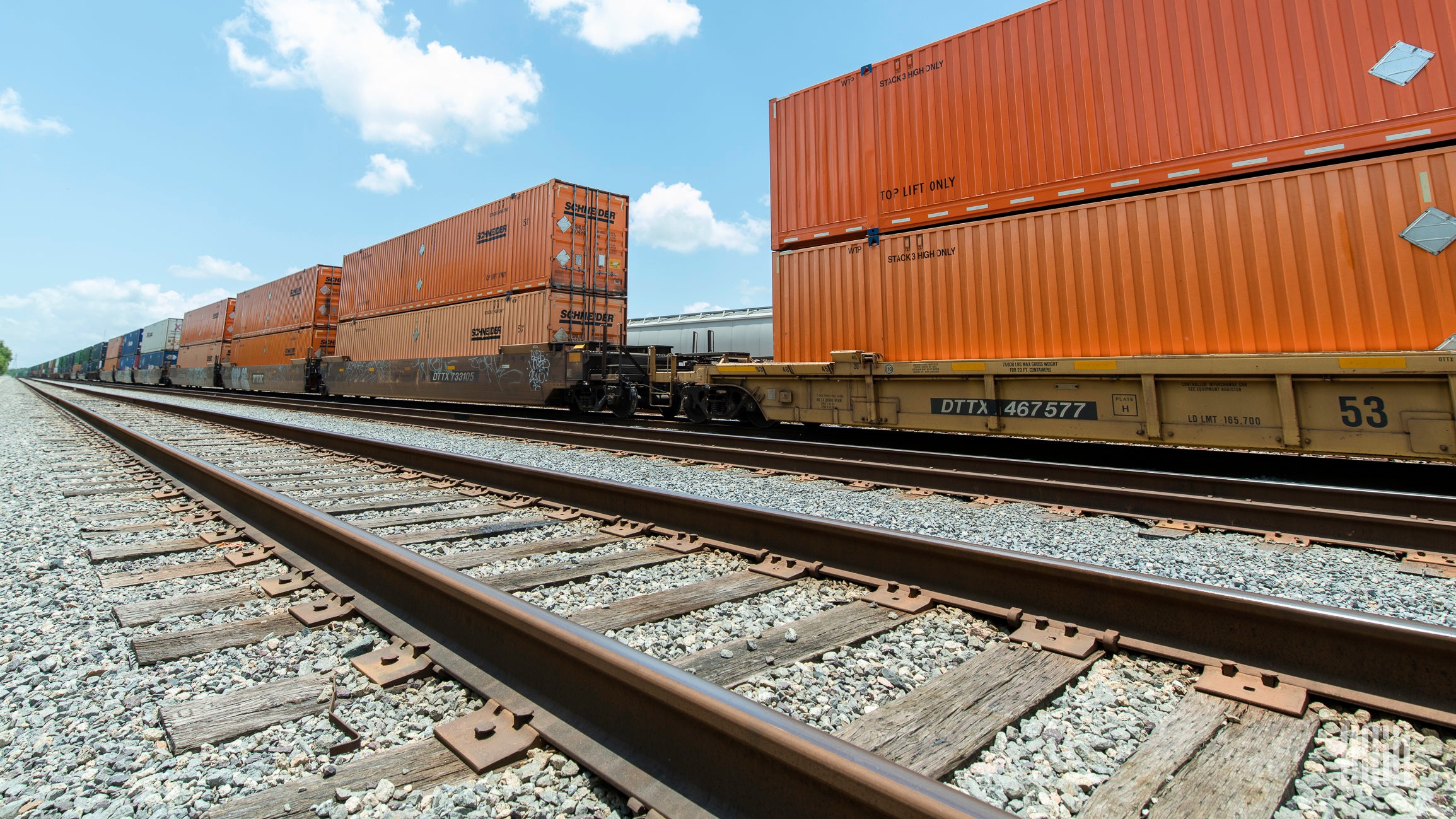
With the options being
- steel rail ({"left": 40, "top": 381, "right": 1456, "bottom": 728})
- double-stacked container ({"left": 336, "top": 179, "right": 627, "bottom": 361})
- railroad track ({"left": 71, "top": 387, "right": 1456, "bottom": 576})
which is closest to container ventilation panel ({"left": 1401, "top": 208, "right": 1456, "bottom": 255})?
railroad track ({"left": 71, "top": 387, "right": 1456, "bottom": 576})

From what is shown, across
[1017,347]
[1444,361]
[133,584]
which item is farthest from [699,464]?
[1444,361]

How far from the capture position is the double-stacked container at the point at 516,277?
1352 cm

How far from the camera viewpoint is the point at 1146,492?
4430 millimetres

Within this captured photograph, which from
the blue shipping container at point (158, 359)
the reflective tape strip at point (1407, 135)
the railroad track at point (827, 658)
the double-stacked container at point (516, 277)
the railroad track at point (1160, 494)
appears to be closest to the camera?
the railroad track at point (827, 658)

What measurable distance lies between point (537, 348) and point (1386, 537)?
12.5 metres

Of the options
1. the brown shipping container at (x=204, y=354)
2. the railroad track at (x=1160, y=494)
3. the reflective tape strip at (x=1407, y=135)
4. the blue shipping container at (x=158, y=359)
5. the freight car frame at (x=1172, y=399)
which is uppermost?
the blue shipping container at (x=158, y=359)

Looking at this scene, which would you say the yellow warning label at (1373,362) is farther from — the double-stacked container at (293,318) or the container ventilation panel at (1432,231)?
the double-stacked container at (293,318)

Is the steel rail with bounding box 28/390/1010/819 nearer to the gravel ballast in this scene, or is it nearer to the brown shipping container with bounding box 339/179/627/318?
the gravel ballast

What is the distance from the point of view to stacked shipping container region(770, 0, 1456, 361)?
5.27 m

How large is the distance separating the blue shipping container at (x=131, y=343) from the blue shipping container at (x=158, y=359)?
5.30 feet

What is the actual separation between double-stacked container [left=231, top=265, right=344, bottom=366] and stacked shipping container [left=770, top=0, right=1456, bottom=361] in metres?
21.2

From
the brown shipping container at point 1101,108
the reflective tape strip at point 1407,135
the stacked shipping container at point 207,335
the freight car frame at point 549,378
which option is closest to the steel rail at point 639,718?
the brown shipping container at point 1101,108

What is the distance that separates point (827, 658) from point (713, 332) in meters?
22.5

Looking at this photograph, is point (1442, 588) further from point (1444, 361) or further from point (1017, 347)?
point (1017, 347)
